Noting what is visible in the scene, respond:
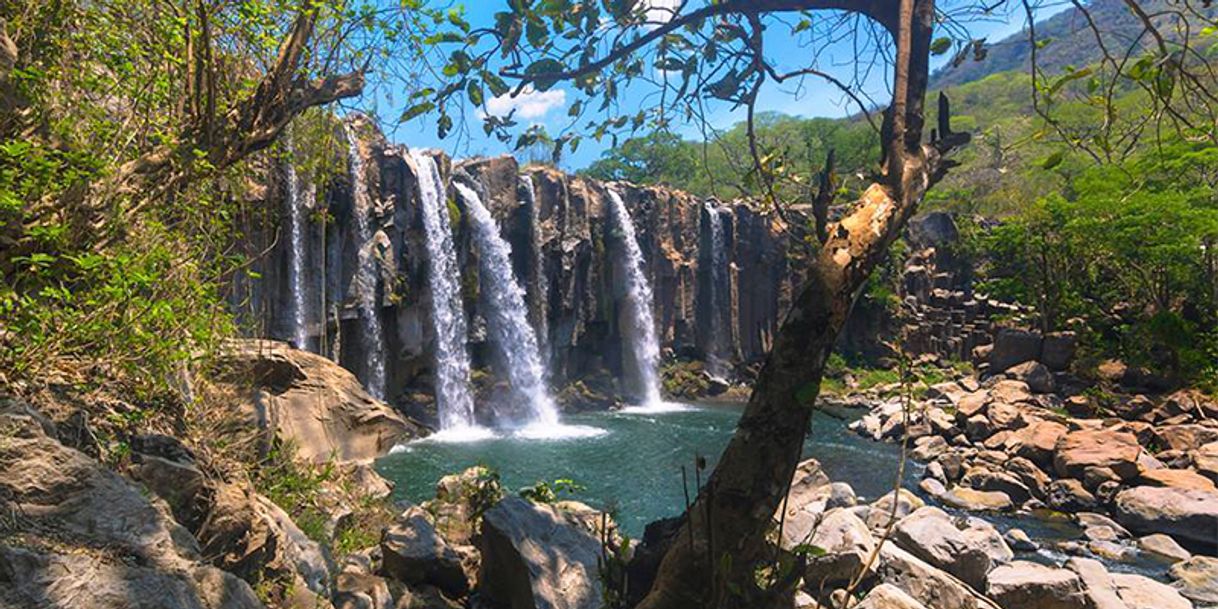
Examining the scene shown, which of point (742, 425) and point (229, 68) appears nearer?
point (742, 425)

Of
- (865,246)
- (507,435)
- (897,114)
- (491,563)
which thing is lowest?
(507,435)

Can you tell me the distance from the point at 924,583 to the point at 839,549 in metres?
0.90

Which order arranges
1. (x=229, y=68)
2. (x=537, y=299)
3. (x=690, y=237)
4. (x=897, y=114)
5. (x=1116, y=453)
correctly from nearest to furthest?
(x=897, y=114), (x=229, y=68), (x=1116, y=453), (x=537, y=299), (x=690, y=237)

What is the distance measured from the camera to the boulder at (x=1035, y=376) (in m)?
19.8

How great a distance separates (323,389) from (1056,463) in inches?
500

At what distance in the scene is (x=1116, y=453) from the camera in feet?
40.1

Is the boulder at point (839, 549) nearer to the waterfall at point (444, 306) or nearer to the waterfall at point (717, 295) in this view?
the waterfall at point (444, 306)

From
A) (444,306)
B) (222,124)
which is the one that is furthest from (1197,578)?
(444,306)

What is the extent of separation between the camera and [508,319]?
23141 mm

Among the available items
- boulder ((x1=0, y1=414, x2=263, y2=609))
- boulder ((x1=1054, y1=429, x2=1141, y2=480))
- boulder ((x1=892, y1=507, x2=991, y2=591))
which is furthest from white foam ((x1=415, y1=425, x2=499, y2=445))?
boulder ((x1=0, y1=414, x2=263, y2=609))

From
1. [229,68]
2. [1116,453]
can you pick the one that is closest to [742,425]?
[229,68]

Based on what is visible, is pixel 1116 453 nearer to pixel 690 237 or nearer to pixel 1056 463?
pixel 1056 463

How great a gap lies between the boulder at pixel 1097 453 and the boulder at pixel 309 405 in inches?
456

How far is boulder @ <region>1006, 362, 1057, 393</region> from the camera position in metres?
19.8
